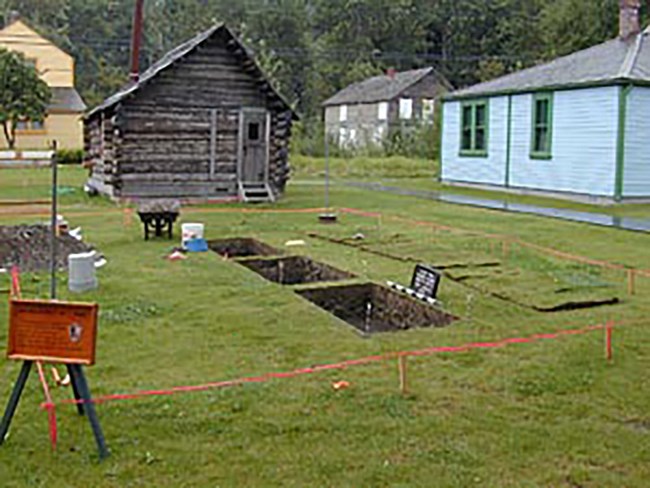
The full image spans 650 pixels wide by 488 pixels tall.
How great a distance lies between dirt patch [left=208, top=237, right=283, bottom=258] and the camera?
1412 cm

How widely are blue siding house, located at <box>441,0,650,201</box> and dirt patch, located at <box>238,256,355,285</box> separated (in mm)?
11643

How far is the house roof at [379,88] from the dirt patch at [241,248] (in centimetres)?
4434

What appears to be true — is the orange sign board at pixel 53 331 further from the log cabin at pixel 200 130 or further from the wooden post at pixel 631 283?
the log cabin at pixel 200 130

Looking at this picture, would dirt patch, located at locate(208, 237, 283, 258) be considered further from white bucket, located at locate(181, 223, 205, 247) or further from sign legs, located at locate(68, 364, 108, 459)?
sign legs, located at locate(68, 364, 108, 459)

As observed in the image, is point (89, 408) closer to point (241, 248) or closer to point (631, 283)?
point (631, 283)

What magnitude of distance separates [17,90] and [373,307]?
39707 mm

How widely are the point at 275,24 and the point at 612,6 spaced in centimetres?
2936

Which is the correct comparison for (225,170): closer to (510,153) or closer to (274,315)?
(510,153)

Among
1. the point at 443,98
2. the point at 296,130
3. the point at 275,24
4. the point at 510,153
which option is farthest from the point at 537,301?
the point at 275,24

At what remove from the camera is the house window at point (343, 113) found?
62.6 meters

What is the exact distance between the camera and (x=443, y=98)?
29.6m

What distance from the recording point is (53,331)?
5.05 metres

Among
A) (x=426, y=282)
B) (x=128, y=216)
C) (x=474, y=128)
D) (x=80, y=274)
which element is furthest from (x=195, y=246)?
(x=474, y=128)

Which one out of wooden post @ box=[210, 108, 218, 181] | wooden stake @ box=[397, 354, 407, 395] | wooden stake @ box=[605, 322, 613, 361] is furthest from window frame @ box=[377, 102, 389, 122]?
wooden stake @ box=[397, 354, 407, 395]
